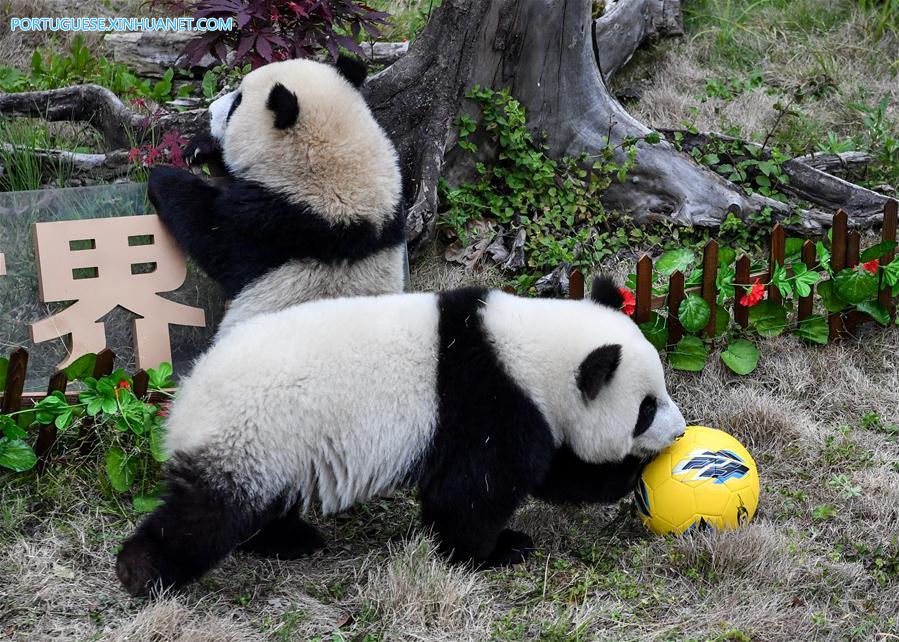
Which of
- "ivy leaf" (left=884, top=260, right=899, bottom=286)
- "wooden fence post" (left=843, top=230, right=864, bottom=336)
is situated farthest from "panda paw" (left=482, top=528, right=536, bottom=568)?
"ivy leaf" (left=884, top=260, right=899, bottom=286)

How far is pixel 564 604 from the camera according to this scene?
10.6ft

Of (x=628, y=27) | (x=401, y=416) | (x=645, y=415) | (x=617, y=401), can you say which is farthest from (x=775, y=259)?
(x=628, y=27)

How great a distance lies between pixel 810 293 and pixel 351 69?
8.10ft

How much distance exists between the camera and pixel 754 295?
4520 mm

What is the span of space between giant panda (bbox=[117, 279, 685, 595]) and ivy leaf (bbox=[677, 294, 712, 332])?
1027 millimetres

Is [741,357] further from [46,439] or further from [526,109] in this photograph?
[46,439]

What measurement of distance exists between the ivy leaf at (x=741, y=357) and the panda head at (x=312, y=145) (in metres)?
1.82

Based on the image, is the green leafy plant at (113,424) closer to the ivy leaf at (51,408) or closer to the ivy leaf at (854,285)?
the ivy leaf at (51,408)

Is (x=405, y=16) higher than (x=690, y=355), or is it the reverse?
(x=405, y=16)

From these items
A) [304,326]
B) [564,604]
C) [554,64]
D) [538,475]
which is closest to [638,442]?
[538,475]

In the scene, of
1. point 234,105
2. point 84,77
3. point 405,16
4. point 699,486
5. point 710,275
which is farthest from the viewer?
point 405,16

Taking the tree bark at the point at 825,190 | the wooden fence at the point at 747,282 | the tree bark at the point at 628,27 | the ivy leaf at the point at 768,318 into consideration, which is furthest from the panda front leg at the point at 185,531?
the tree bark at the point at 628,27

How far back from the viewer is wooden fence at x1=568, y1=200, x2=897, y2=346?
4.39 meters

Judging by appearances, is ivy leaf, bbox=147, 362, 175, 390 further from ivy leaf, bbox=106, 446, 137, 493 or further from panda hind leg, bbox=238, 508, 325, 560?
panda hind leg, bbox=238, 508, 325, 560
